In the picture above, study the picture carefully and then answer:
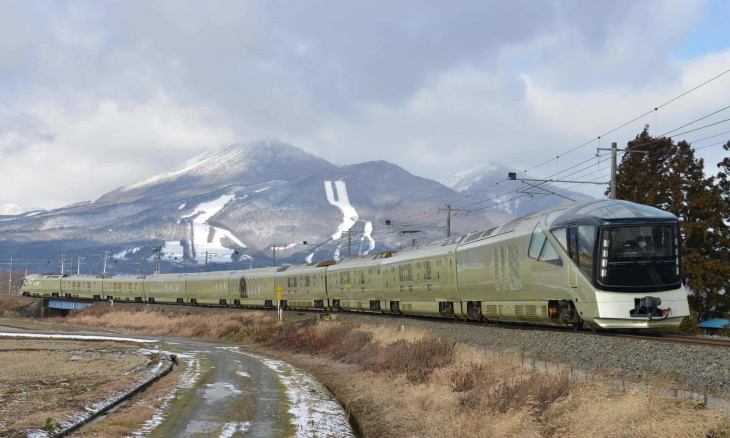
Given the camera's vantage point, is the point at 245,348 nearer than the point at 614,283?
No

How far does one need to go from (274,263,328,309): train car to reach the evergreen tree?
24816 mm

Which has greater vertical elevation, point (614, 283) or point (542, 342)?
point (614, 283)

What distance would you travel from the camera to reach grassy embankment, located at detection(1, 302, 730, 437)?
44.1 feet

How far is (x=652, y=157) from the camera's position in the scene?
2242 inches

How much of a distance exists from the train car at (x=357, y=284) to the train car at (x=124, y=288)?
5528cm

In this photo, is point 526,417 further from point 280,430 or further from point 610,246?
point 610,246

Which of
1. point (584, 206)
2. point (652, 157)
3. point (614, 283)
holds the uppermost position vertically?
point (652, 157)

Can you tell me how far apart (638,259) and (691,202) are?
108ft

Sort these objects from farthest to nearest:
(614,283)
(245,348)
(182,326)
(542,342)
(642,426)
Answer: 1. (182,326)
2. (245,348)
3. (542,342)
4. (614,283)
5. (642,426)

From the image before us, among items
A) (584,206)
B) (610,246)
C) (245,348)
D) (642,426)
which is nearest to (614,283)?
(610,246)

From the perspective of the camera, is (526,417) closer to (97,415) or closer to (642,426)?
(642,426)

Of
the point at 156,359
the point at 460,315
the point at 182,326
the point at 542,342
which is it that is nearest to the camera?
the point at 542,342

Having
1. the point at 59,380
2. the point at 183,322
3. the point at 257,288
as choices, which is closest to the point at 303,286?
the point at 257,288

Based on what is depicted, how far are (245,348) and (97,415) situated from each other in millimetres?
35561
